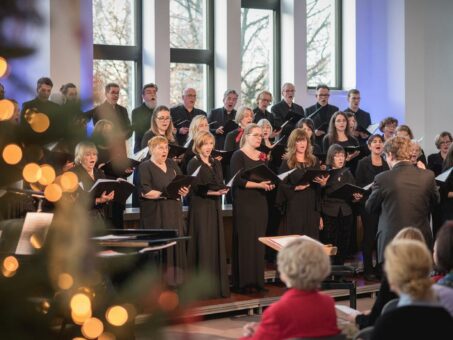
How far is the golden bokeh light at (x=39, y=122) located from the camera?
37.6 inches

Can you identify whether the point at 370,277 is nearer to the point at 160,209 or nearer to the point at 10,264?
the point at 160,209

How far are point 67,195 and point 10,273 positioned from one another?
121 mm

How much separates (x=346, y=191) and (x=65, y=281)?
644 centimetres

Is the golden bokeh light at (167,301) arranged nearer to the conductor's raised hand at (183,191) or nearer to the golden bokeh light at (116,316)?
the golden bokeh light at (116,316)

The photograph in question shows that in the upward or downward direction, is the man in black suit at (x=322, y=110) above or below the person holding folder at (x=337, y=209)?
above

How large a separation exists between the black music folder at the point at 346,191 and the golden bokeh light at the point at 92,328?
6289mm

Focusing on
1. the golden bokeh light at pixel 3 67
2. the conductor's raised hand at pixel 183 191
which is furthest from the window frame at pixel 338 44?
the golden bokeh light at pixel 3 67

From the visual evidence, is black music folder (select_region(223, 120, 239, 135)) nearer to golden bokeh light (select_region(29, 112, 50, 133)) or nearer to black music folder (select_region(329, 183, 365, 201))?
black music folder (select_region(329, 183, 365, 201))

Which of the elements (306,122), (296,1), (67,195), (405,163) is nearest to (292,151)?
(306,122)

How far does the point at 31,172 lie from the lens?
37.8 inches

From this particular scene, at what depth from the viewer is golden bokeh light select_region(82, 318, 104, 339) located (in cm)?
103

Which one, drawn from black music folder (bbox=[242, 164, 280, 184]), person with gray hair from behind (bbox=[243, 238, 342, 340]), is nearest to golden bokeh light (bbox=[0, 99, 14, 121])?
person with gray hair from behind (bbox=[243, 238, 342, 340])

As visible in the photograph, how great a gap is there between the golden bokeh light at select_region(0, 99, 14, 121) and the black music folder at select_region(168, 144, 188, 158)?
6040 millimetres

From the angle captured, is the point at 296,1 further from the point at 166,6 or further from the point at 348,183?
the point at 348,183
